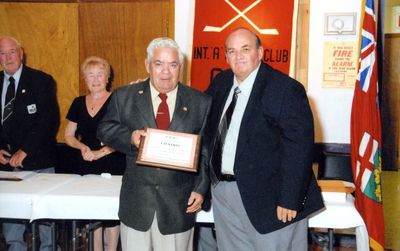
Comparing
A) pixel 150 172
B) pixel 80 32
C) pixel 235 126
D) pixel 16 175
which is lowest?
pixel 16 175

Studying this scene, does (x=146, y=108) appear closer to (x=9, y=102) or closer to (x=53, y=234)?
(x=53, y=234)

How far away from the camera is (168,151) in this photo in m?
2.36

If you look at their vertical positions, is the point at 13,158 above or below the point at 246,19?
below

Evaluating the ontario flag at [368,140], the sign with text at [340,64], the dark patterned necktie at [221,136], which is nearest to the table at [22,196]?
the dark patterned necktie at [221,136]

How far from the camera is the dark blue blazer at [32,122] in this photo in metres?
3.71

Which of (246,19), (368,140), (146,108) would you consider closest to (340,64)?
(246,19)

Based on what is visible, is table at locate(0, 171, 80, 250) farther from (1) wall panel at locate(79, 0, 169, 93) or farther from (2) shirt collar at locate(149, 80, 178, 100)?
(1) wall panel at locate(79, 0, 169, 93)

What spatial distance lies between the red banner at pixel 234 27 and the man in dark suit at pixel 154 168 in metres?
2.29

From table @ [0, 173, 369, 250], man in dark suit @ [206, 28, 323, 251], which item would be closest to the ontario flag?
table @ [0, 173, 369, 250]

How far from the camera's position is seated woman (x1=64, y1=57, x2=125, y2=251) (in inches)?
143

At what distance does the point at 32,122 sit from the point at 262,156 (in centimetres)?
212

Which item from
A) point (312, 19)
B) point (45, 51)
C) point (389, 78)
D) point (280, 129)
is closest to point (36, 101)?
point (45, 51)

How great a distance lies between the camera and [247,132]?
2.42 metres

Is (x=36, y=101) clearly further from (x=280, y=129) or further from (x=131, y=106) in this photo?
(x=280, y=129)
